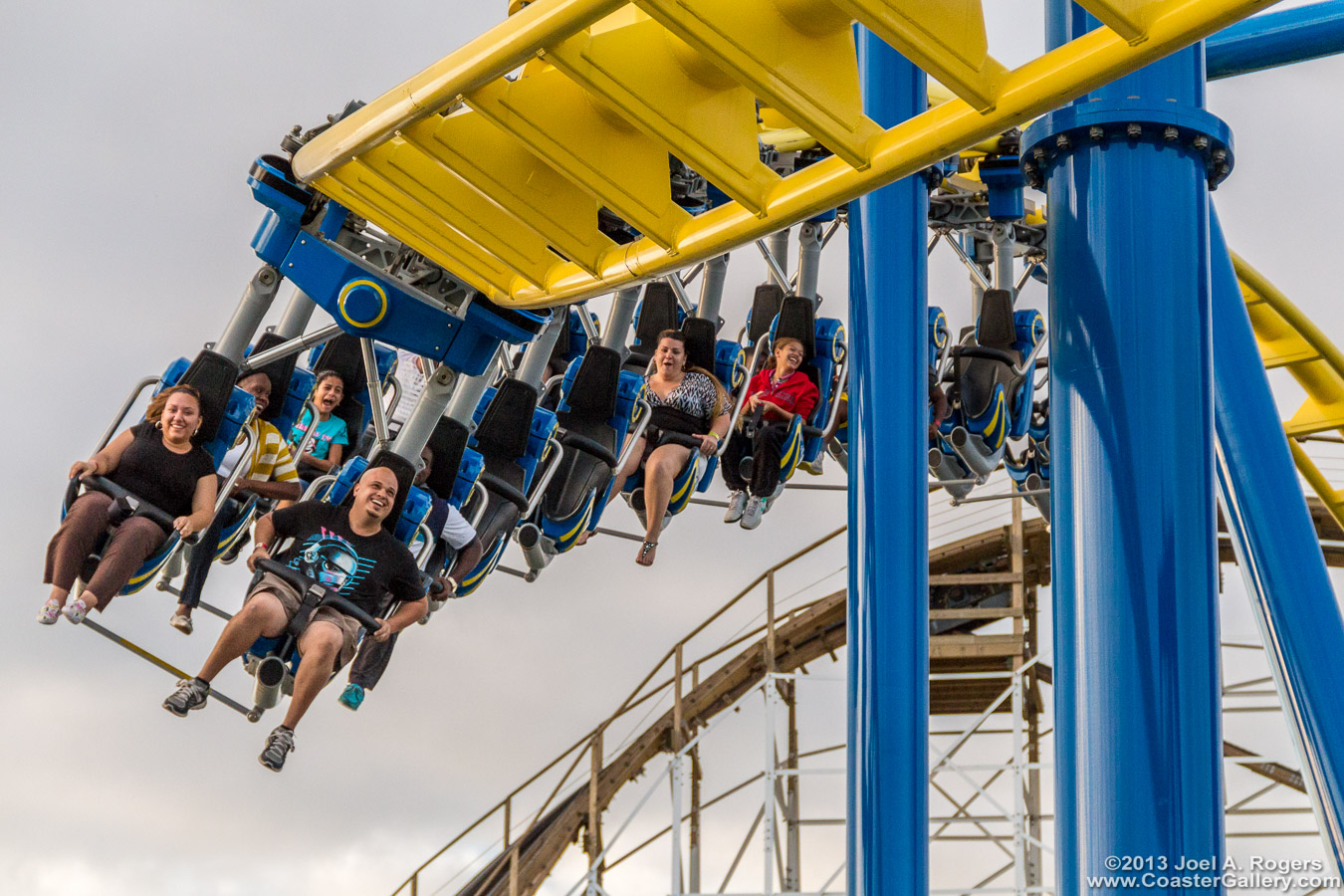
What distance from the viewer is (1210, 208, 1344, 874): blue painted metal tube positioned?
6.39ft

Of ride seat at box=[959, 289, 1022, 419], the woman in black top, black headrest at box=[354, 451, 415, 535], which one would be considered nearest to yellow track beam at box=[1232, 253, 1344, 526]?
black headrest at box=[354, 451, 415, 535]

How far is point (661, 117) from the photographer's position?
2049 mm

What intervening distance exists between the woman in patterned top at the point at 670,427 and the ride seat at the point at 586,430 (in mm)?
761

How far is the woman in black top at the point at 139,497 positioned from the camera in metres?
4.98

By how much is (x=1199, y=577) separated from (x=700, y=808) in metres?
9.31

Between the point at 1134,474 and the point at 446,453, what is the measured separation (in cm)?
374

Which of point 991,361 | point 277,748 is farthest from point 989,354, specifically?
point 277,748

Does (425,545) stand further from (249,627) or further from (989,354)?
(989,354)

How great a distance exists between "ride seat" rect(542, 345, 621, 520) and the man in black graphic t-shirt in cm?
149

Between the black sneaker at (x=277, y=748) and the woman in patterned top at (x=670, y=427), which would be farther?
the woman in patterned top at (x=670, y=427)

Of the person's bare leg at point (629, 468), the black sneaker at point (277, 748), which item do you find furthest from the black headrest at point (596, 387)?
the black sneaker at point (277, 748)

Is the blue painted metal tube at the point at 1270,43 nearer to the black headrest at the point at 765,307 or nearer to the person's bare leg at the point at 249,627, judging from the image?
the person's bare leg at the point at 249,627

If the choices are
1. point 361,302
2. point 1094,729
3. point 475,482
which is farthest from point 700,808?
point 1094,729

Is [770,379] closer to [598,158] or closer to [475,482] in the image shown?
[475,482]
